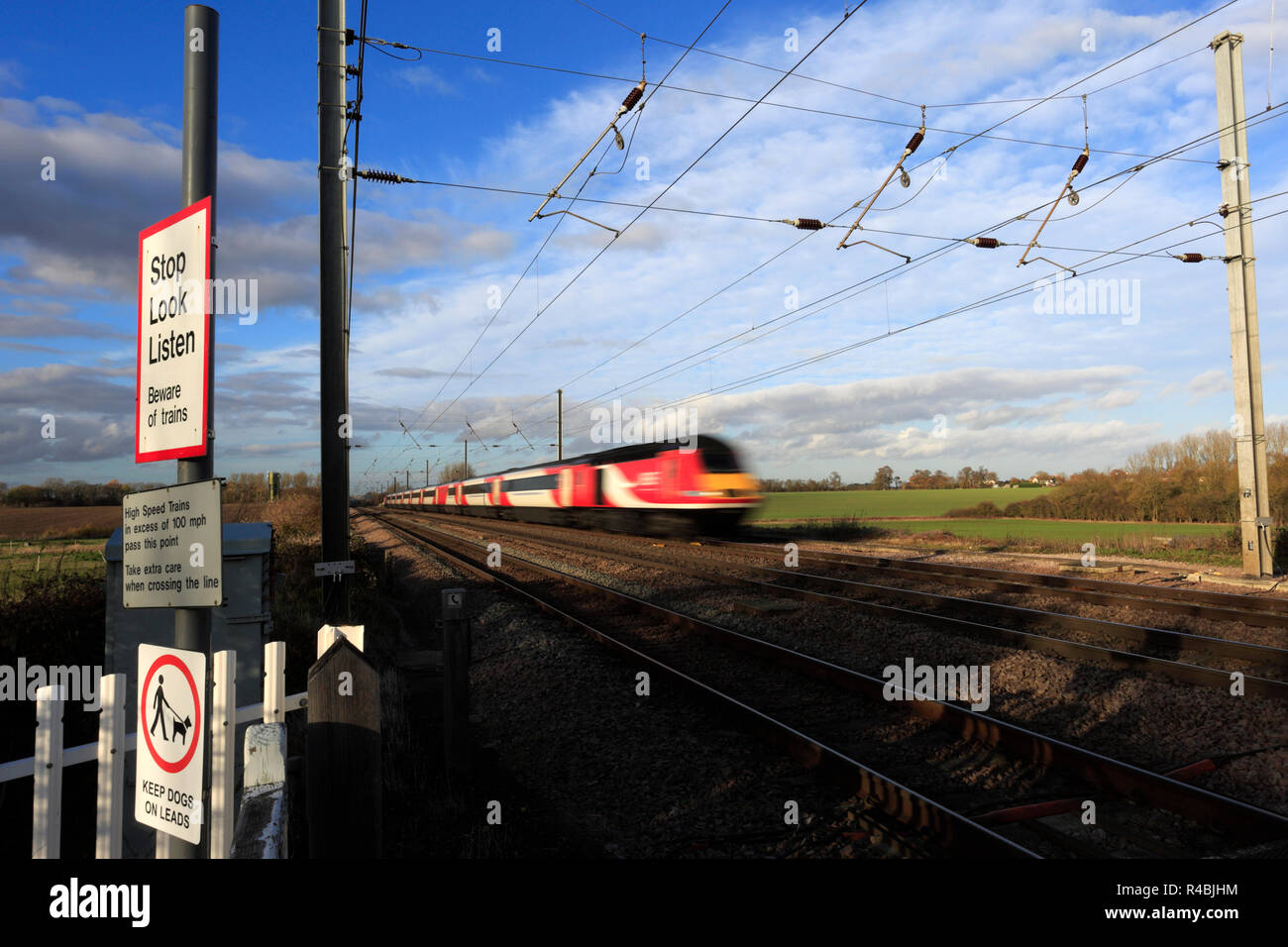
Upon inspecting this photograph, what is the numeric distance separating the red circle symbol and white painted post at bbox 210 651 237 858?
111mm

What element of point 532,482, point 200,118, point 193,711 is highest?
point 200,118

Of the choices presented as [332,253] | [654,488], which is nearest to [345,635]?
[332,253]

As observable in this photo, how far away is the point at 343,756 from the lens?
2674 mm

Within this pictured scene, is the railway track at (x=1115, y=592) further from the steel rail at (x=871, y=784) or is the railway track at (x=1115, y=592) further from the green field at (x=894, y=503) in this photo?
the green field at (x=894, y=503)

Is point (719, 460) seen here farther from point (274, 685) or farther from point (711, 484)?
point (274, 685)

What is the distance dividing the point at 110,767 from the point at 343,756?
75cm

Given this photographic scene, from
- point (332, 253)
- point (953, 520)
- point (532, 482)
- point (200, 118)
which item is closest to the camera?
point (200, 118)

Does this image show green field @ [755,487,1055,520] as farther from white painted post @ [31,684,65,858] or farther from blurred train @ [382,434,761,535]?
white painted post @ [31,684,65,858]

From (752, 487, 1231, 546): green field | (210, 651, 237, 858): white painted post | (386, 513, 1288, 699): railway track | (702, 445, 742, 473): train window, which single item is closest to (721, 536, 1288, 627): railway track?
(386, 513, 1288, 699): railway track

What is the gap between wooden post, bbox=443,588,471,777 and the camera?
5.64m

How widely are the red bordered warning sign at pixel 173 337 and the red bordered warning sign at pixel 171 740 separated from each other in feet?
2.31

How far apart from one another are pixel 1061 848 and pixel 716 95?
11460 mm

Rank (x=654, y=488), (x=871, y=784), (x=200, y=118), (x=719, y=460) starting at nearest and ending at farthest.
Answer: (x=200, y=118) < (x=871, y=784) < (x=719, y=460) < (x=654, y=488)

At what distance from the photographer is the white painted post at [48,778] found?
2.52 meters
